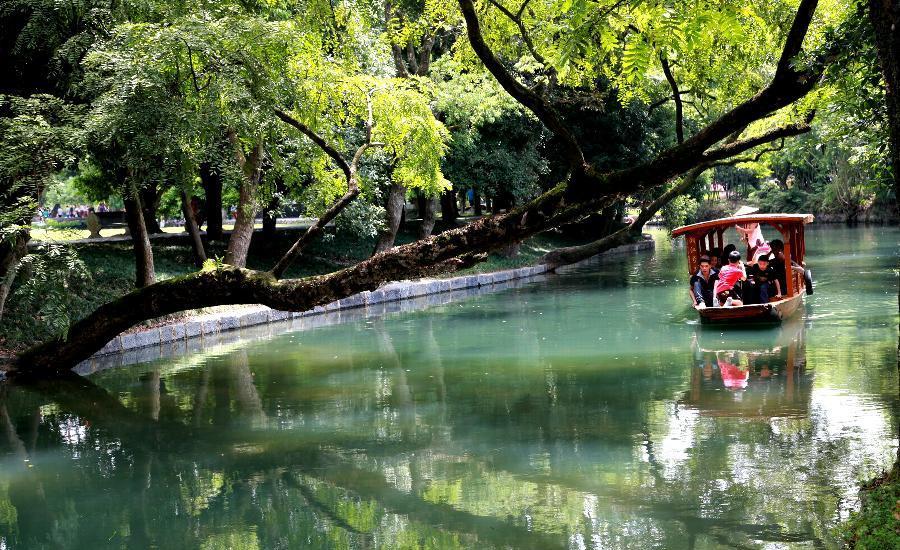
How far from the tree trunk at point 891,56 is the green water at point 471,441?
2.85 meters

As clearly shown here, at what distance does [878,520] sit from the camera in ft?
18.7

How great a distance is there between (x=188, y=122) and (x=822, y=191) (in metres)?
53.6

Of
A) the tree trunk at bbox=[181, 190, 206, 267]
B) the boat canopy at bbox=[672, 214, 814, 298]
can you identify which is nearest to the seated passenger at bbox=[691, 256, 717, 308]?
the boat canopy at bbox=[672, 214, 814, 298]

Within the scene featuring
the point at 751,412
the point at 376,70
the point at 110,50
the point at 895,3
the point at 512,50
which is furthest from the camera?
the point at 376,70

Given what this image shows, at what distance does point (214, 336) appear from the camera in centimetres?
1953

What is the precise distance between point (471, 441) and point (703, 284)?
10086 mm

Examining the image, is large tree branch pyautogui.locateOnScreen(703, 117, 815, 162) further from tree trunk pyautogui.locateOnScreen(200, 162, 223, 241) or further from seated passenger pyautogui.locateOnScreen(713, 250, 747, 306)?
tree trunk pyautogui.locateOnScreen(200, 162, 223, 241)

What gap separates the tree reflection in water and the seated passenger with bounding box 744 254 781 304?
2688 mm

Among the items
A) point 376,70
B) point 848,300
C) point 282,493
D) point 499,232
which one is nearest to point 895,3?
point 499,232

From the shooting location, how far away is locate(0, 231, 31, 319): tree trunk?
13516mm

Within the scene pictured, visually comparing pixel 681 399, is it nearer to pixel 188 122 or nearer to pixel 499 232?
pixel 499 232

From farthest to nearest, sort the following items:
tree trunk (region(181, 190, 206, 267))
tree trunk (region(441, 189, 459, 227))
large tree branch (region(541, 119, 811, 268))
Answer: tree trunk (region(441, 189, 459, 227))
tree trunk (region(181, 190, 206, 267))
large tree branch (region(541, 119, 811, 268))

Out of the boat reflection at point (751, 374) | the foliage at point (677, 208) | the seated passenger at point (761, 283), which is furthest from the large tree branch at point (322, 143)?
the foliage at point (677, 208)

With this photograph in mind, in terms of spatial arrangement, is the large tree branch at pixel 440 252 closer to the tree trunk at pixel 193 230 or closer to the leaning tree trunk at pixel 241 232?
the leaning tree trunk at pixel 241 232
